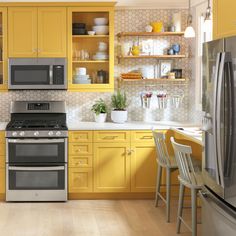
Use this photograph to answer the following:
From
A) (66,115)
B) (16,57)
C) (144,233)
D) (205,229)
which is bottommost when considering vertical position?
(144,233)

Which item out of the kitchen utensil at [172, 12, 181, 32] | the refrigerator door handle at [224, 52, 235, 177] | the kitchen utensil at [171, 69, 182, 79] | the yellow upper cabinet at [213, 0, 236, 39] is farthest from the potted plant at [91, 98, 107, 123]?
the refrigerator door handle at [224, 52, 235, 177]

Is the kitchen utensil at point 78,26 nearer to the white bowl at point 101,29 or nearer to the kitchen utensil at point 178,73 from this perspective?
the white bowl at point 101,29

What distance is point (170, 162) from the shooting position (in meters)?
5.41

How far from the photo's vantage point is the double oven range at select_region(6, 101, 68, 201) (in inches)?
236

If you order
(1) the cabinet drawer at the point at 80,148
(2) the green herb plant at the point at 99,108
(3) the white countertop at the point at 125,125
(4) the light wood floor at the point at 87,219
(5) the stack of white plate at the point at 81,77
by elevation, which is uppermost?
(5) the stack of white plate at the point at 81,77

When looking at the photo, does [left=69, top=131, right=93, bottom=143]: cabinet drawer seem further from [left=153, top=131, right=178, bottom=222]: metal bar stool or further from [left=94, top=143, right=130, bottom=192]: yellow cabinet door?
[left=153, top=131, right=178, bottom=222]: metal bar stool

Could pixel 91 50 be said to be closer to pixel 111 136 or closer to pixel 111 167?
pixel 111 136

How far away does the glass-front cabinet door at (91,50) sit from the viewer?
6.36 metres

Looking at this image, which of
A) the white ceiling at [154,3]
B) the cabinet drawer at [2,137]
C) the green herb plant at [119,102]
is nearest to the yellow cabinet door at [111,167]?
the green herb plant at [119,102]

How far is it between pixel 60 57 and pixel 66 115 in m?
0.77

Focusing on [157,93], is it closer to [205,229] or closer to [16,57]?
[16,57]

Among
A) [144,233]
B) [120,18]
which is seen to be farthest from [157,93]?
[144,233]

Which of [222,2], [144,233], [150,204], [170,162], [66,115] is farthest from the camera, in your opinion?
[66,115]

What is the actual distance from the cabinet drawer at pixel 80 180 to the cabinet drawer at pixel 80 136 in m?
0.34
